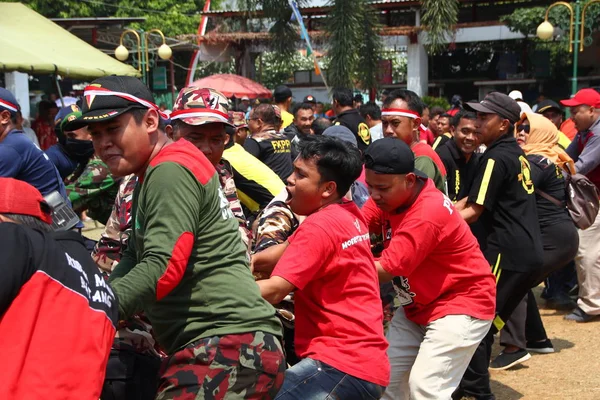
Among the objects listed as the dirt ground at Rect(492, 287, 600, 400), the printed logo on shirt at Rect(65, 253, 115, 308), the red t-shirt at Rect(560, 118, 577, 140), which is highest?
the printed logo on shirt at Rect(65, 253, 115, 308)

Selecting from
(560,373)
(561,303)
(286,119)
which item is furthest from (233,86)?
(560,373)

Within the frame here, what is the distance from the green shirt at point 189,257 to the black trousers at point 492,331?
2.99 metres

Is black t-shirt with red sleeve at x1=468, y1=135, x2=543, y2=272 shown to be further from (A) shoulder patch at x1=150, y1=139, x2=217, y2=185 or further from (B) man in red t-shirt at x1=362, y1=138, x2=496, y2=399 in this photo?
(A) shoulder patch at x1=150, y1=139, x2=217, y2=185

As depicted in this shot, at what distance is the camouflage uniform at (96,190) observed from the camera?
472 centimetres

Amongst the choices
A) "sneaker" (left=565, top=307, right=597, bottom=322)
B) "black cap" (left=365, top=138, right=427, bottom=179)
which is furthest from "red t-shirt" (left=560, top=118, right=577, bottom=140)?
"black cap" (left=365, top=138, right=427, bottom=179)

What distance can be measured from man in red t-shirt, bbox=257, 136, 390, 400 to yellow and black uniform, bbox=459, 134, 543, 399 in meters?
2.40

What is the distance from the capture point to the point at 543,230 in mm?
7035

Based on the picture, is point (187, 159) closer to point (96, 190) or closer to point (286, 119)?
point (96, 190)

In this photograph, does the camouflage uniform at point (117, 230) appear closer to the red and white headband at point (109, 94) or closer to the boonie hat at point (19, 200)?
the red and white headband at point (109, 94)

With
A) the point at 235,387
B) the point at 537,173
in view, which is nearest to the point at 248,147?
the point at 537,173

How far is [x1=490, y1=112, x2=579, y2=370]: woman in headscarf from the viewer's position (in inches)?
269

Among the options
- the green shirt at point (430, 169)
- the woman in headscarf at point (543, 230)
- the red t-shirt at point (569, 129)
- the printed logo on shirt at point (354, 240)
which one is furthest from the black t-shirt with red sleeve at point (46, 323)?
the red t-shirt at point (569, 129)

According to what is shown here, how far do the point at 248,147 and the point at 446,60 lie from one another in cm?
2533

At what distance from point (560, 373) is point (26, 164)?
4486 mm
